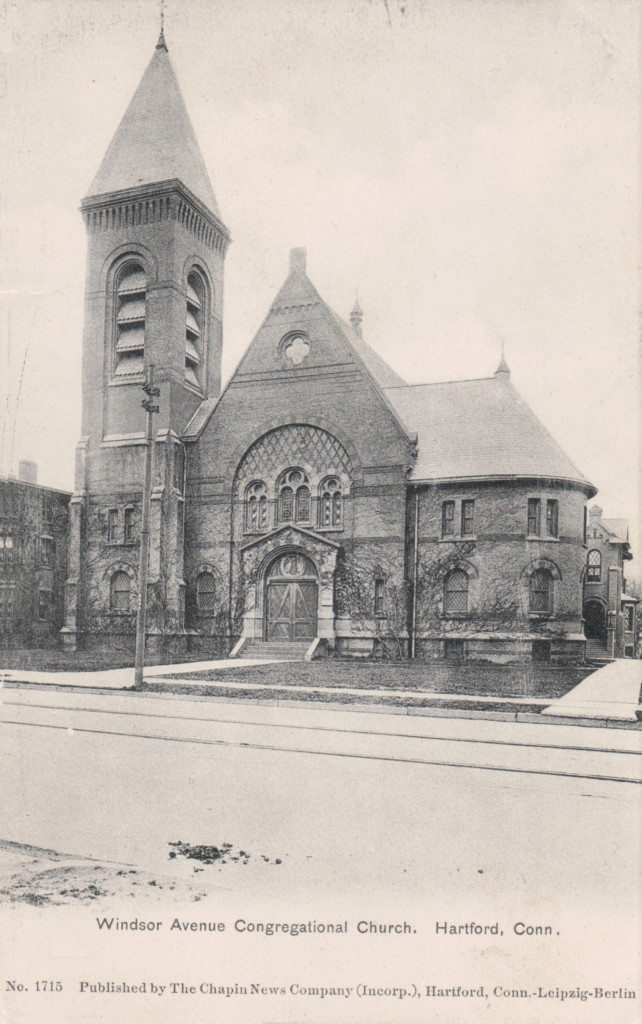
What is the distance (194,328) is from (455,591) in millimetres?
16409

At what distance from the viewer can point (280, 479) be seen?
31.2 meters

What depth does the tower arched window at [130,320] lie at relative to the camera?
111 ft

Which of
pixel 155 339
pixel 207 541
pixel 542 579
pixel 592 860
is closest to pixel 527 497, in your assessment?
pixel 542 579

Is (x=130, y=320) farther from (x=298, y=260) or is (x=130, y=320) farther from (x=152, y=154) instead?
(x=298, y=260)

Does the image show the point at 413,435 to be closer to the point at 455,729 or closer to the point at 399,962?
the point at 455,729

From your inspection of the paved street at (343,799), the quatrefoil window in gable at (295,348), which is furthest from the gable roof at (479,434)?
the paved street at (343,799)

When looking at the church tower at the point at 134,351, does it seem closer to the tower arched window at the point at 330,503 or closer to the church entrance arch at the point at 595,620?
the tower arched window at the point at 330,503

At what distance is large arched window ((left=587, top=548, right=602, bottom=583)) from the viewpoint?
121 ft

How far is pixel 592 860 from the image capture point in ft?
19.4

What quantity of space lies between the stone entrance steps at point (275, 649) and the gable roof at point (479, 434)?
7.60m

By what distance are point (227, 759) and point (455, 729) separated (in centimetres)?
433

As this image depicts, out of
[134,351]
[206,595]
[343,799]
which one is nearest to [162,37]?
[343,799]

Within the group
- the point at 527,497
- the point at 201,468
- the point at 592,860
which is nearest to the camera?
the point at 592,860

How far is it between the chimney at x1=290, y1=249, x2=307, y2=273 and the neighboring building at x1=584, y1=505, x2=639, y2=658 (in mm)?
17025
